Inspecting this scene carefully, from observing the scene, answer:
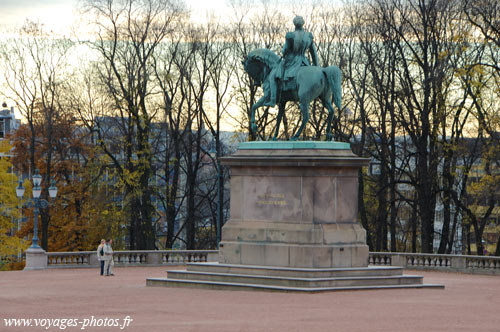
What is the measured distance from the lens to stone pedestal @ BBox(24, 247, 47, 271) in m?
45.4

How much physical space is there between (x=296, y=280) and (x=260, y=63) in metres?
8.24

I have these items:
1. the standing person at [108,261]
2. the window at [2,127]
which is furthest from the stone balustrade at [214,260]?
the window at [2,127]

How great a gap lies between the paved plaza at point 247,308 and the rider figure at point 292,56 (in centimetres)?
753

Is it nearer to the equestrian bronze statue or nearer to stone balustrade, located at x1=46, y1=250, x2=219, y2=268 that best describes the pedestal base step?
the equestrian bronze statue

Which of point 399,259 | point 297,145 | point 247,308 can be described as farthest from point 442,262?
point 247,308

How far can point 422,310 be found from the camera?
2594 centimetres

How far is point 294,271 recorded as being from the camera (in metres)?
31.9

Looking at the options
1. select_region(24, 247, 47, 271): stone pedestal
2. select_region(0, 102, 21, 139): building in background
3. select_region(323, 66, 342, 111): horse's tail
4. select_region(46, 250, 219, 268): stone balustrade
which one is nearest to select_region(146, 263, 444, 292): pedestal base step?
select_region(323, 66, 342, 111): horse's tail

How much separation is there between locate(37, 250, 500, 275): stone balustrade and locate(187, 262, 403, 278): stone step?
11279mm

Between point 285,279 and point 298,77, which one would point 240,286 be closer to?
point 285,279

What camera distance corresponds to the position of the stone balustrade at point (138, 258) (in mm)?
46688

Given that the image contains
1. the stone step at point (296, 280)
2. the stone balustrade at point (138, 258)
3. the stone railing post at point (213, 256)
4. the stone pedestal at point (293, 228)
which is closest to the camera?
the stone step at point (296, 280)

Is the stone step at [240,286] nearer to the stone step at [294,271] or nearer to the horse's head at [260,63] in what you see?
the stone step at [294,271]

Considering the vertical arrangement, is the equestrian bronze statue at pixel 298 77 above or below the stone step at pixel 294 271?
above
